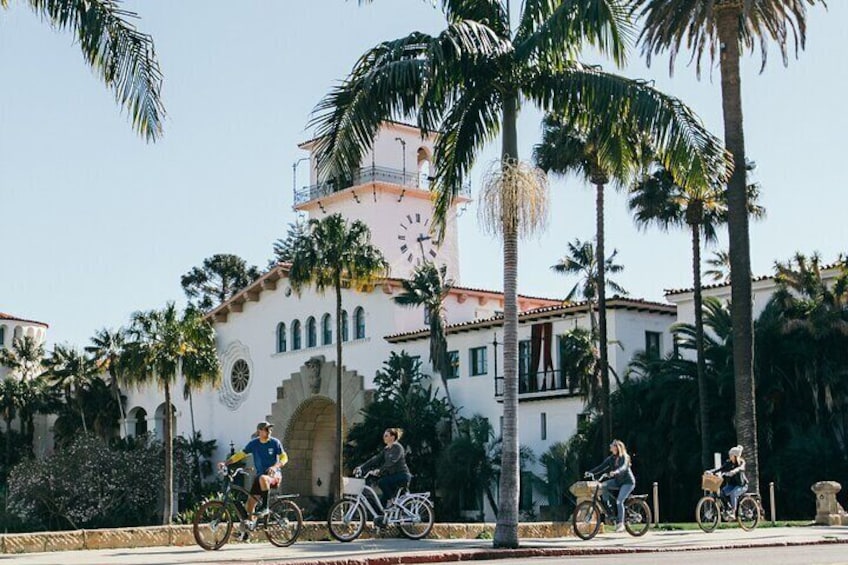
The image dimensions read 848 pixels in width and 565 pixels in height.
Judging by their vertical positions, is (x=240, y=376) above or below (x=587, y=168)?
below

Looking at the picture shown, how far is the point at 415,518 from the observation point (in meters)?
19.9

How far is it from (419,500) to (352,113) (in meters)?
6.08

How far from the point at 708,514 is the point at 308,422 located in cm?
4102

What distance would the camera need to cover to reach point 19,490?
201 feet

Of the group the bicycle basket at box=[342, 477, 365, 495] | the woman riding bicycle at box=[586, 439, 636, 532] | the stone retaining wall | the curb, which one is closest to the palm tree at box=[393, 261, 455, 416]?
the stone retaining wall

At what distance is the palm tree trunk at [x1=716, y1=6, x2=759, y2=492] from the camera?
101 ft

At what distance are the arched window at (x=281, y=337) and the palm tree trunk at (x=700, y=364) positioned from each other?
26.7 meters

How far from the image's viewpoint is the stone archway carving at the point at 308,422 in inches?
2414

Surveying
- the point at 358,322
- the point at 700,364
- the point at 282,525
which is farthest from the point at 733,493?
the point at 358,322

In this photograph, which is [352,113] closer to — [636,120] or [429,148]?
[636,120]

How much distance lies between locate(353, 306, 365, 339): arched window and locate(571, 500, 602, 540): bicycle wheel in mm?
38776

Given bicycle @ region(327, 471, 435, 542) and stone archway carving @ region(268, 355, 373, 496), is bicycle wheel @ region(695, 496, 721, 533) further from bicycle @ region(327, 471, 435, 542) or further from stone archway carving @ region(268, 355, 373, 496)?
stone archway carving @ region(268, 355, 373, 496)

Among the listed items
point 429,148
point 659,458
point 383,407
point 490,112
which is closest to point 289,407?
point 383,407

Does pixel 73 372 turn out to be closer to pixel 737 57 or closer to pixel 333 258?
pixel 333 258
